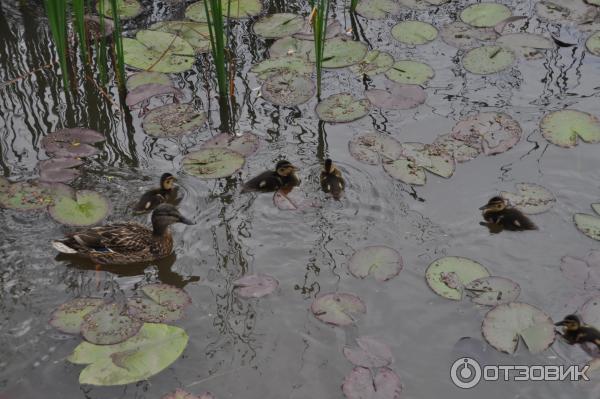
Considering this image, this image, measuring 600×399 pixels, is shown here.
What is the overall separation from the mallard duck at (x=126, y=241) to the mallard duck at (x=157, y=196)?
31 cm

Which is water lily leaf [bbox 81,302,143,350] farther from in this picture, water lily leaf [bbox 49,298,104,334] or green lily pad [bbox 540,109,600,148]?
green lily pad [bbox 540,109,600,148]

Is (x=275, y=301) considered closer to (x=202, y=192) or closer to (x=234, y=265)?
(x=234, y=265)

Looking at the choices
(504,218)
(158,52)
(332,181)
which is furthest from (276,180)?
(158,52)

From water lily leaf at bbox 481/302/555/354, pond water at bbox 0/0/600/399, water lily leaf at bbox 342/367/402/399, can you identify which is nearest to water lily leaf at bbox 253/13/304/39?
pond water at bbox 0/0/600/399

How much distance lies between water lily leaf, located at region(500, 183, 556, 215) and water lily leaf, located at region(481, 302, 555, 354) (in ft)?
3.64

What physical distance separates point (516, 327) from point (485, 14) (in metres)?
4.44

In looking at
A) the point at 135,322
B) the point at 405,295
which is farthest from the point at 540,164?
the point at 135,322

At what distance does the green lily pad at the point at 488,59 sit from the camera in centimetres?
754

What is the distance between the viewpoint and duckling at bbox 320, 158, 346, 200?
610 centimetres

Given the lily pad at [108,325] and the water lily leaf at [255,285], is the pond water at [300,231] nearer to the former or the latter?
the water lily leaf at [255,285]

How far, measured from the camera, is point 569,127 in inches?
266

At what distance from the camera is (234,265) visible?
18.3 feet

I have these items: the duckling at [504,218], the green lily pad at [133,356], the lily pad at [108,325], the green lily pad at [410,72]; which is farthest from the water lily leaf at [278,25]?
the green lily pad at [133,356]

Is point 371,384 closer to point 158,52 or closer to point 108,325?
point 108,325
